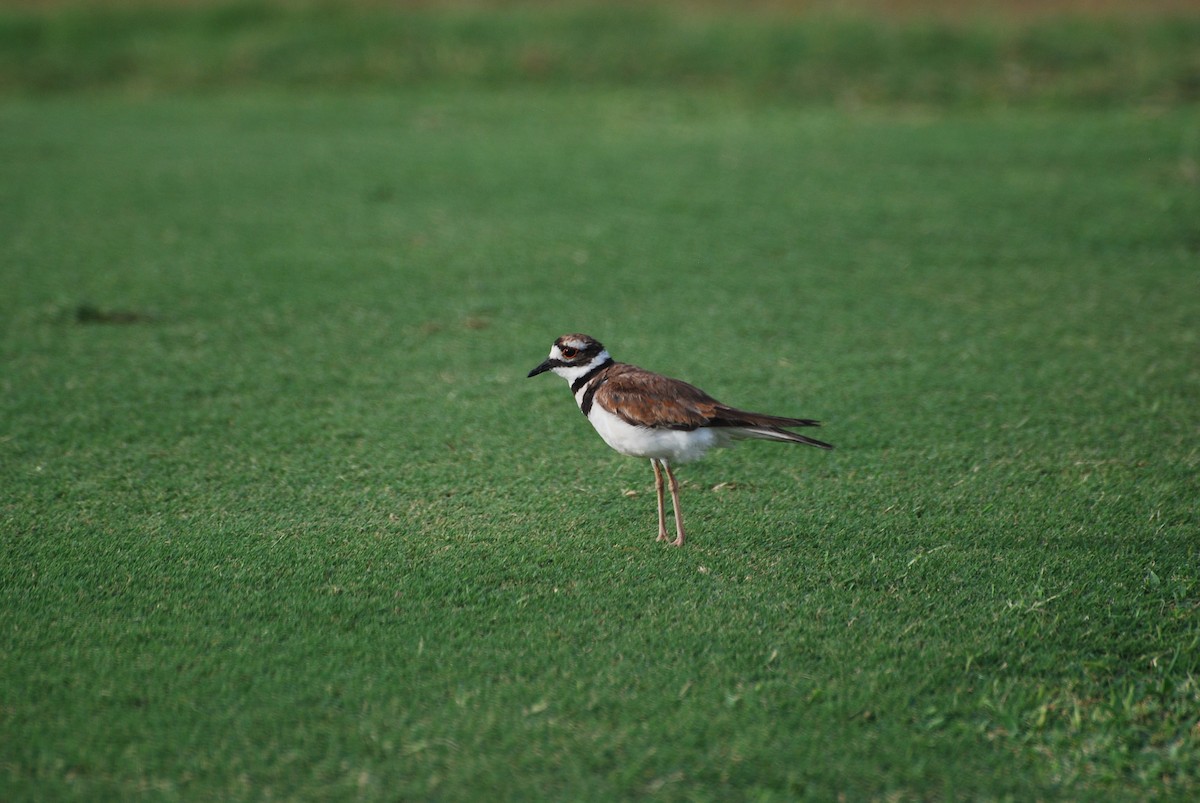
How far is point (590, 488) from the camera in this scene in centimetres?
401

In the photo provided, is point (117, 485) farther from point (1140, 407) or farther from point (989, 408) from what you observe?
point (1140, 407)

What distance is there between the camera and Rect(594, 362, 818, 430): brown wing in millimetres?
3459

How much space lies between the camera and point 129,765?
2549 millimetres

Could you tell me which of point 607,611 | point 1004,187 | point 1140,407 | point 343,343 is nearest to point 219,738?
point 607,611

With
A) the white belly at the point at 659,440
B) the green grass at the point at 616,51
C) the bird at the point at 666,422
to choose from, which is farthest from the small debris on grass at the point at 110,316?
the green grass at the point at 616,51

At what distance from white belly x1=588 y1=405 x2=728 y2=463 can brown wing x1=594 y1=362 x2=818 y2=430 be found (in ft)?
0.07

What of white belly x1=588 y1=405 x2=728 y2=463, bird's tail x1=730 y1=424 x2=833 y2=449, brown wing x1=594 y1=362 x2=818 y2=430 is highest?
brown wing x1=594 y1=362 x2=818 y2=430

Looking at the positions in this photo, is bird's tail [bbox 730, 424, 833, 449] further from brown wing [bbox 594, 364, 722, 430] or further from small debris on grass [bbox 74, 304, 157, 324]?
small debris on grass [bbox 74, 304, 157, 324]

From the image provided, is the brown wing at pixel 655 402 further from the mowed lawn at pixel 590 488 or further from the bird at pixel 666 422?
the mowed lawn at pixel 590 488

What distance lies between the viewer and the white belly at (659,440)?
3.47 metres

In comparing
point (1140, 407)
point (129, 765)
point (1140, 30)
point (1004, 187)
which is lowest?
point (129, 765)

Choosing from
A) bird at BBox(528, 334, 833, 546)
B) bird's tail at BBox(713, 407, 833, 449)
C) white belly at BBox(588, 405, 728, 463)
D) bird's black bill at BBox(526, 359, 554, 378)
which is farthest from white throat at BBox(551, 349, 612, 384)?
bird's tail at BBox(713, 407, 833, 449)

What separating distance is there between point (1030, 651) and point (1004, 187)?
202 inches

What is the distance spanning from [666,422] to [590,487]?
0.66 m
